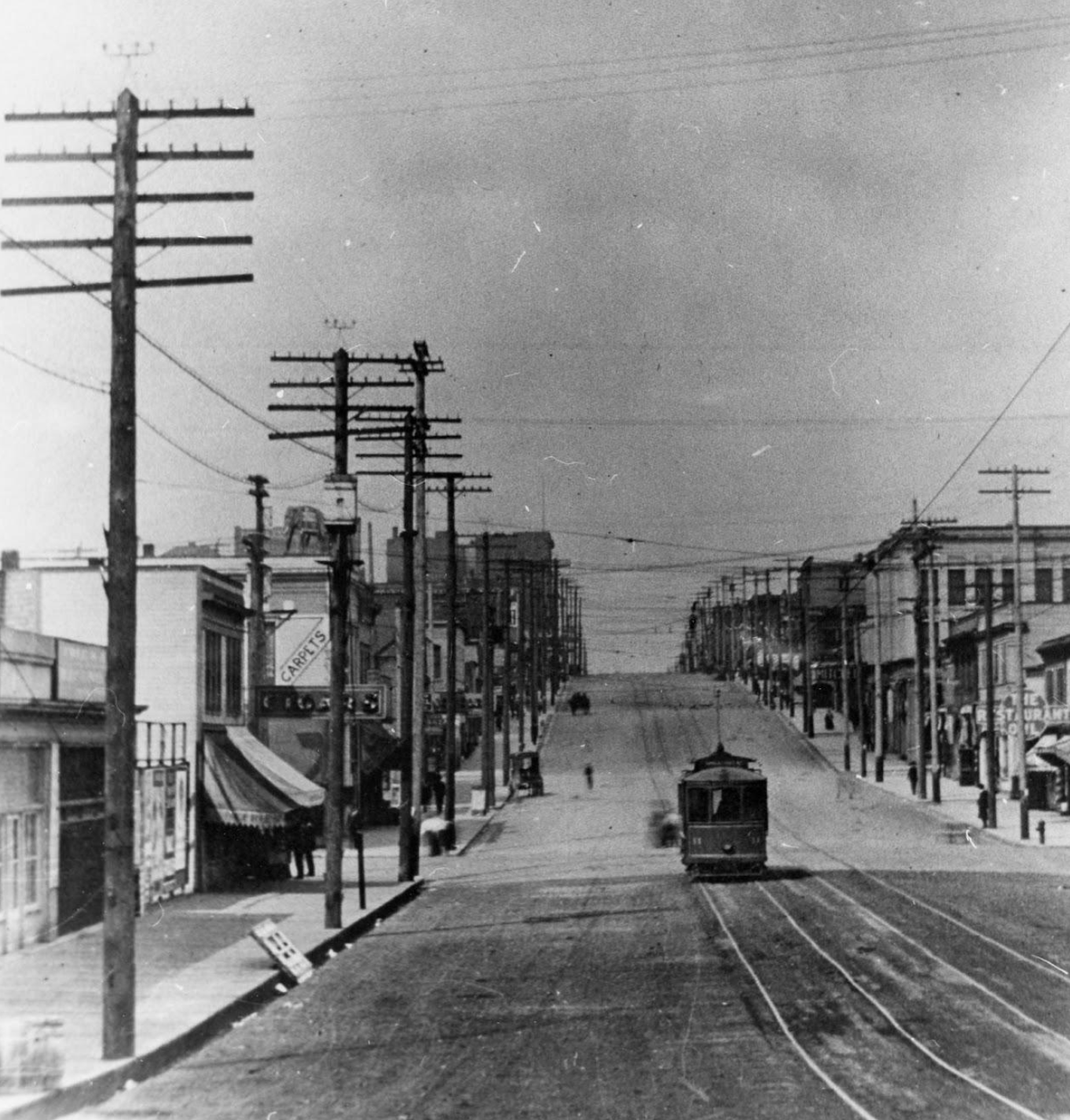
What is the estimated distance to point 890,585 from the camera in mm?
103125

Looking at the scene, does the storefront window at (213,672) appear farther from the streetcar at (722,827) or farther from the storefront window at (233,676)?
the streetcar at (722,827)

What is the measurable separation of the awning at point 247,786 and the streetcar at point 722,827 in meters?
7.94

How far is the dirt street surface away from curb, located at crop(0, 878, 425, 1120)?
204mm

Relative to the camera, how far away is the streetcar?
36156 millimetres

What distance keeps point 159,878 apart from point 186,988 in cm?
1141

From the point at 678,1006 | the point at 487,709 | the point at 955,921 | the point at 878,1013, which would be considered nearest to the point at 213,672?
the point at 955,921

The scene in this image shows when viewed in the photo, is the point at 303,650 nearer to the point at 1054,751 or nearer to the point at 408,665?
the point at 408,665

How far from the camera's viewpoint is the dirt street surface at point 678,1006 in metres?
13.3

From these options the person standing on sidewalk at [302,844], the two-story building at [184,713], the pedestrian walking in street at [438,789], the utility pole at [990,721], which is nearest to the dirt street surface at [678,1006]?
the person standing on sidewalk at [302,844]

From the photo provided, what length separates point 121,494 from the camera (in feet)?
50.9

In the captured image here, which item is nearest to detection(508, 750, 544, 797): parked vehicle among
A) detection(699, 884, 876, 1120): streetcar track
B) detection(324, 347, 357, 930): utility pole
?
detection(324, 347, 357, 930): utility pole

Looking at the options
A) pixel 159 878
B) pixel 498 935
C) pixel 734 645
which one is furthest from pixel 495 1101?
pixel 734 645

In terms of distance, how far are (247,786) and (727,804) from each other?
1012cm

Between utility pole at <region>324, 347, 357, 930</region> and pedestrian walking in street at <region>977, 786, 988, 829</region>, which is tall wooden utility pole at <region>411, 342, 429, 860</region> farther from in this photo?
pedestrian walking in street at <region>977, 786, 988, 829</region>
